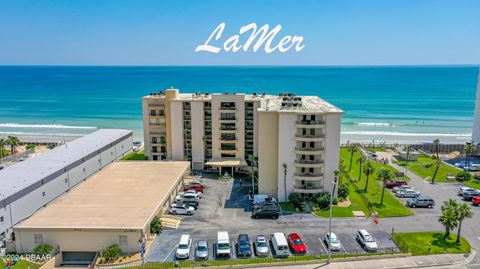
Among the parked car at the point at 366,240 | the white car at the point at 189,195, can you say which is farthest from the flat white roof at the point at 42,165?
the parked car at the point at 366,240

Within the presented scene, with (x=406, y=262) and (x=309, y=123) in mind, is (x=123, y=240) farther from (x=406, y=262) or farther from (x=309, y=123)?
(x=309, y=123)

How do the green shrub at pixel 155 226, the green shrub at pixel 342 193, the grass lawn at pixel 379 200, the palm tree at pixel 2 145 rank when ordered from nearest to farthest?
1. the green shrub at pixel 155 226
2. the grass lawn at pixel 379 200
3. the green shrub at pixel 342 193
4. the palm tree at pixel 2 145

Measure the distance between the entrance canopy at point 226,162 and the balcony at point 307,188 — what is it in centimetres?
1444

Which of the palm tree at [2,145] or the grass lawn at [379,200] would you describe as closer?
the grass lawn at [379,200]

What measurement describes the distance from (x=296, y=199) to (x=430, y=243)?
17.2m

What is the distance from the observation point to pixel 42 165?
5716 cm

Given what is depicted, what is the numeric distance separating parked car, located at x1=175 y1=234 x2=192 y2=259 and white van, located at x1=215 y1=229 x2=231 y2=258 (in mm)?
2873

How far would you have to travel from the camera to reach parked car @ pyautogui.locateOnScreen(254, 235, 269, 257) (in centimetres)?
3997

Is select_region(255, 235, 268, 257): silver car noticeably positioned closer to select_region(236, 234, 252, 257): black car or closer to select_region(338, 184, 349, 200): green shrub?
select_region(236, 234, 252, 257): black car

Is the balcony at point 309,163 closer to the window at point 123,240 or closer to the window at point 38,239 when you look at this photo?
the window at point 123,240

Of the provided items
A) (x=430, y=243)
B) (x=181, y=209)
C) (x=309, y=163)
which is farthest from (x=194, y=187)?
(x=430, y=243)

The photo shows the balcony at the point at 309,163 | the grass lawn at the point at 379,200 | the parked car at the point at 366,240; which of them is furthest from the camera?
the balcony at the point at 309,163

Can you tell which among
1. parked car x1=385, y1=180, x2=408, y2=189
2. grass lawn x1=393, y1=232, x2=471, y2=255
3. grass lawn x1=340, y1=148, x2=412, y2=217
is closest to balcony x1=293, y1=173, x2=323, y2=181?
grass lawn x1=340, y1=148, x2=412, y2=217

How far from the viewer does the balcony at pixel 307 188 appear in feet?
181
